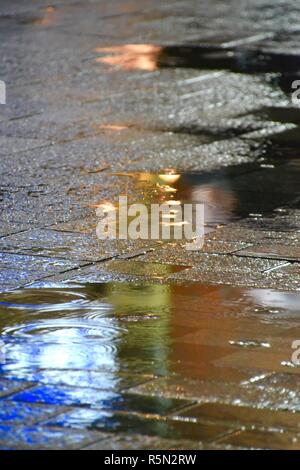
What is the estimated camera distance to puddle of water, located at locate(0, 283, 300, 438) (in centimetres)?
619

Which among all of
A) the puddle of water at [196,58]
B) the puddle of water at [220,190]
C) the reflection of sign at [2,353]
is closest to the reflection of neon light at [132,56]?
the puddle of water at [196,58]

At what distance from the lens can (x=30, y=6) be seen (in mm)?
25766

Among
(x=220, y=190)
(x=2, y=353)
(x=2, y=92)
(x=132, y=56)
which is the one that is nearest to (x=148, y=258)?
(x=2, y=353)

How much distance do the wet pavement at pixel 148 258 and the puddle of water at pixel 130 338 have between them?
0.05 feet

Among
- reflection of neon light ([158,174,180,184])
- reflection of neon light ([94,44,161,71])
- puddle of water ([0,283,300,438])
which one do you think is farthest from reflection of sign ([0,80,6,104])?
puddle of water ([0,283,300,438])

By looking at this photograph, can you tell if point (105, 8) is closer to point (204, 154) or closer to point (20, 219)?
point (204, 154)

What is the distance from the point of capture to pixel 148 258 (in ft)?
29.0

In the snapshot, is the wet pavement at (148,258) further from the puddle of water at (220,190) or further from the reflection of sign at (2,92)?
the reflection of sign at (2,92)

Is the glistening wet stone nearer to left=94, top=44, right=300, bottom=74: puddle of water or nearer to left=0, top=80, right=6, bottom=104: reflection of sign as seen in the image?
left=0, top=80, right=6, bottom=104: reflection of sign

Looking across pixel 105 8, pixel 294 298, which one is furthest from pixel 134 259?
pixel 105 8
